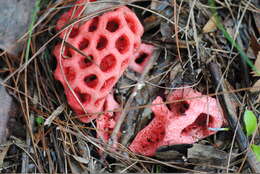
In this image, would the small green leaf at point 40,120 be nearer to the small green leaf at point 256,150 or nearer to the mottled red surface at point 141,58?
the mottled red surface at point 141,58

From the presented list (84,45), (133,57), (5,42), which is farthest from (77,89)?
(5,42)

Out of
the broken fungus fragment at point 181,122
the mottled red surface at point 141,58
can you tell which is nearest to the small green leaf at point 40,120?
the broken fungus fragment at point 181,122

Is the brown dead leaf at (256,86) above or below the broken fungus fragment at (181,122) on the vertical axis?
above

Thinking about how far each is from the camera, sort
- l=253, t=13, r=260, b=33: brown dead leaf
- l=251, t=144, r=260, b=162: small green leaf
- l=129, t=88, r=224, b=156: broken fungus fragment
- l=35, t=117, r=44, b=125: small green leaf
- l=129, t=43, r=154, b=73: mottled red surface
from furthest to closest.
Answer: l=253, t=13, r=260, b=33: brown dead leaf → l=129, t=43, r=154, b=73: mottled red surface → l=35, t=117, r=44, b=125: small green leaf → l=129, t=88, r=224, b=156: broken fungus fragment → l=251, t=144, r=260, b=162: small green leaf

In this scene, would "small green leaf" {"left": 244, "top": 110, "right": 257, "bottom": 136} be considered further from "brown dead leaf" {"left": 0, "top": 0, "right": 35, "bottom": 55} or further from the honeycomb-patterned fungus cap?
"brown dead leaf" {"left": 0, "top": 0, "right": 35, "bottom": 55}

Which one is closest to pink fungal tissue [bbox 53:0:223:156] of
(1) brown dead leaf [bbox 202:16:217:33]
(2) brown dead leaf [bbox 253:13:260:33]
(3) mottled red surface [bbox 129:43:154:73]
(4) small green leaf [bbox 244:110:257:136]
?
(3) mottled red surface [bbox 129:43:154:73]

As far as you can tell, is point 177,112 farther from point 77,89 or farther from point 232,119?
point 77,89

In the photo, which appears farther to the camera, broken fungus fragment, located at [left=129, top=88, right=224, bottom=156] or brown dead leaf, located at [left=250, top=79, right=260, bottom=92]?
brown dead leaf, located at [left=250, top=79, right=260, bottom=92]
